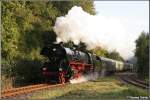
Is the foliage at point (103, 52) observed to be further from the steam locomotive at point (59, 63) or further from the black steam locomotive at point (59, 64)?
the black steam locomotive at point (59, 64)

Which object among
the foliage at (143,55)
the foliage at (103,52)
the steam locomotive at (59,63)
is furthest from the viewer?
the foliage at (143,55)

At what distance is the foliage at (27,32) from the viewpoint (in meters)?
26.8

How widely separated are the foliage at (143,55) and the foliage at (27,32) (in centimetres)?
1167

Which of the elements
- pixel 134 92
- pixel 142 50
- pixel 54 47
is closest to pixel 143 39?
pixel 142 50

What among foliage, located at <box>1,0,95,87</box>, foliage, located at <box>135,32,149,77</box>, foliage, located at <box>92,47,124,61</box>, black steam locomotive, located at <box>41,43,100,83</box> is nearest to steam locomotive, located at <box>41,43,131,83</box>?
black steam locomotive, located at <box>41,43,100,83</box>

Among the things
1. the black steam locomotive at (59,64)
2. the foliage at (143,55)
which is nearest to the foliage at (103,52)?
the foliage at (143,55)

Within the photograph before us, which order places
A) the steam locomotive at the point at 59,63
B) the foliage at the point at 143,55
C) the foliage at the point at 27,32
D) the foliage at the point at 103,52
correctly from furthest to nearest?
the foliage at the point at 143,55
the foliage at the point at 103,52
the steam locomotive at the point at 59,63
the foliage at the point at 27,32

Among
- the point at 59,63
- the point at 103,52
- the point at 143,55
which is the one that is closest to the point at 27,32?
the point at 59,63

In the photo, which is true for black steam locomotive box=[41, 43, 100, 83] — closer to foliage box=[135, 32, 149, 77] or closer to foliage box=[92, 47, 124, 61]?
foliage box=[92, 47, 124, 61]

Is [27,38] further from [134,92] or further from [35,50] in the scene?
[134,92]

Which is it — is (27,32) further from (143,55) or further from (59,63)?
(143,55)

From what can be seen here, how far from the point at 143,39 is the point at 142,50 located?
3.43 meters

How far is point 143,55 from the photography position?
51.0 m

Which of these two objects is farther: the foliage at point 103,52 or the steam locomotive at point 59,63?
the foliage at point 103,52
